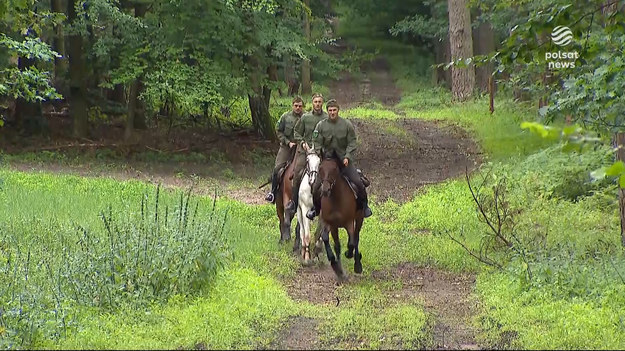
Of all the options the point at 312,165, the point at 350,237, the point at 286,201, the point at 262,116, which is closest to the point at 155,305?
the point at 312,165

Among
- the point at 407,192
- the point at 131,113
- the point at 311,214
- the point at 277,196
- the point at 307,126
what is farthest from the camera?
the point at 131,113

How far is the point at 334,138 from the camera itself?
A: 13.7 metres

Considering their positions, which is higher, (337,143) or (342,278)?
(337,143)

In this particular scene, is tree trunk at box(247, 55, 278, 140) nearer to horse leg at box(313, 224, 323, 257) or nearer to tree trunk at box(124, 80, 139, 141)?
tree trunk at box(124, 80, 139, 141)

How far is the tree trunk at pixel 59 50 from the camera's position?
26.7m

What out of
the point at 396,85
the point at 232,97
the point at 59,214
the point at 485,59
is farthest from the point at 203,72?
the point at 396,85

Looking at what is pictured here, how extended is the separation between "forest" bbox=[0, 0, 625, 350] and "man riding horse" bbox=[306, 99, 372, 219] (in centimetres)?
25

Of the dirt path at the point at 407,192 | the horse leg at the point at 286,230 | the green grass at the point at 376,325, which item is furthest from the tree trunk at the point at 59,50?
the green grass at the point at 376,325

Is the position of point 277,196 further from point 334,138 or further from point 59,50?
point 59,50

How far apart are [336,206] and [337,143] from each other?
1.03m

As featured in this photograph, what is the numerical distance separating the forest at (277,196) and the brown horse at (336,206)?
80mm

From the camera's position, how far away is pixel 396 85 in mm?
54188

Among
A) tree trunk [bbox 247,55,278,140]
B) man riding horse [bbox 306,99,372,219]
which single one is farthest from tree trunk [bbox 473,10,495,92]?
man riding horse [bbox 306,99,372,219]

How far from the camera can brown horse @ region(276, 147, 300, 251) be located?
50.6 feet
